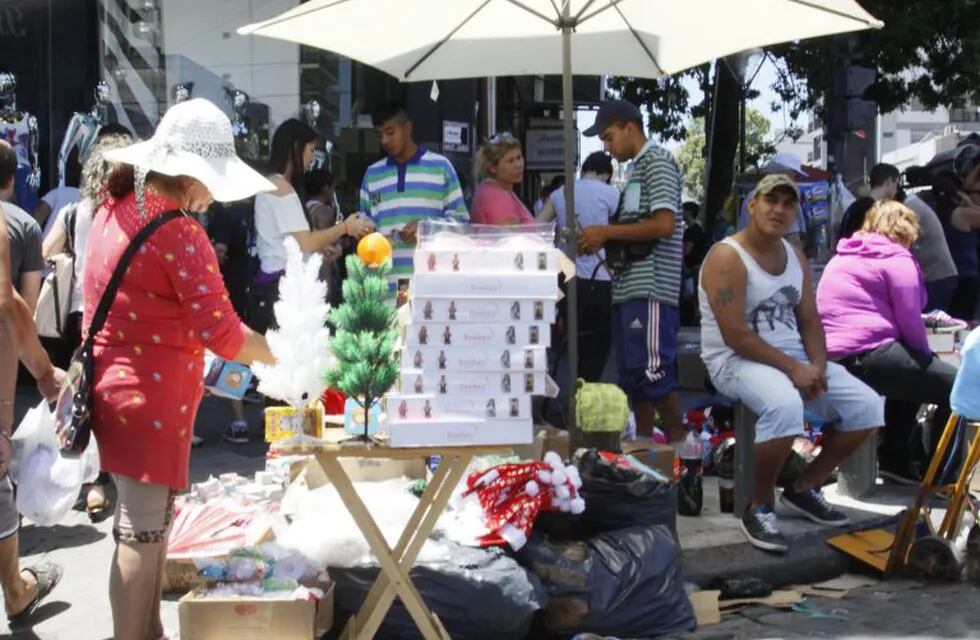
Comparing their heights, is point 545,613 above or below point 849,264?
below

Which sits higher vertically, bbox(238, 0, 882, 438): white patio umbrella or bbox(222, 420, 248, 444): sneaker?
bbox(238, 0, 882, 438): white patio umbrella

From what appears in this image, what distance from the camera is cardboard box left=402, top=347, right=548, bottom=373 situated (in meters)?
3.82

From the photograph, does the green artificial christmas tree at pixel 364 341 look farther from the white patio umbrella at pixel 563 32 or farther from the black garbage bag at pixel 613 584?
the white patio umbrella at pixel 563 32

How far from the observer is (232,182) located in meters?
3.72

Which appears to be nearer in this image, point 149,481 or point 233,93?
point 149,481

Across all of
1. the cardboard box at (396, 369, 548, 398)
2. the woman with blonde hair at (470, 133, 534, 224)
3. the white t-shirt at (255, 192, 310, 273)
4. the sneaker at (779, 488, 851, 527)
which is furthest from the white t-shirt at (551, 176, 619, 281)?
the cardboard box at (396, 369, 548, 398)

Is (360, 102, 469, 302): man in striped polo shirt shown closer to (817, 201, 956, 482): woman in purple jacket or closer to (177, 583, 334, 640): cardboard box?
(817, 201, 956, 482): woman in purple jacket

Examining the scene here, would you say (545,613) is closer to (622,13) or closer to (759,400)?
(759,400)

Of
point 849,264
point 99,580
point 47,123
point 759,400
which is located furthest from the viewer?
point 47,123

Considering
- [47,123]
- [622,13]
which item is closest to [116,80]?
[47,123]

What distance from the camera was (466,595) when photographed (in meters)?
4.19

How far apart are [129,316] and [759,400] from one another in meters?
2.94

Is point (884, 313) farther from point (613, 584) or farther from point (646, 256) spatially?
point (613, 584)

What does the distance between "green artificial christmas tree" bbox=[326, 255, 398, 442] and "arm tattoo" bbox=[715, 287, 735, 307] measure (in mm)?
2060
